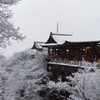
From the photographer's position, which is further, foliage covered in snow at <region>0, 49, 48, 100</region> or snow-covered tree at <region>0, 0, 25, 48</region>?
foliage covered in snow at <region>0, 49, 48, 100</region>

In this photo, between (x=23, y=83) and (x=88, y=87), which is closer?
(x=88, y=87)

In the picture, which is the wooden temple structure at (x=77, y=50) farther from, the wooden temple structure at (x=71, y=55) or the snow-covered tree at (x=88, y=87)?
the snow-covered tree at (x=88, y=87)

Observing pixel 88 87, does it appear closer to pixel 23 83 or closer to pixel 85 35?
pixel 23 83

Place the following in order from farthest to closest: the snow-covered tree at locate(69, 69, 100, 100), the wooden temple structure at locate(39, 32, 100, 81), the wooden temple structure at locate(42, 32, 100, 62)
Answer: the wooden temple structure at locate(42, 32, 100, 62) < the wooden temple structure at locate(39, 32, 100, 81) < the snow-covered tree at locate(69, 69, 100, 100)

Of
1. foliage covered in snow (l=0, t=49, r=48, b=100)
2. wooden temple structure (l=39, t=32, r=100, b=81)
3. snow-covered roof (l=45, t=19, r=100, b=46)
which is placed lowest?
foliage covered in snow (l=0, t=49, r=48, b=100)

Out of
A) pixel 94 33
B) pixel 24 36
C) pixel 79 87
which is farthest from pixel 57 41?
pixel 24 36

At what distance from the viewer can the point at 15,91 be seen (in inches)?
671

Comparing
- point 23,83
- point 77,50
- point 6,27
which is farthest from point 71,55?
point 6,27

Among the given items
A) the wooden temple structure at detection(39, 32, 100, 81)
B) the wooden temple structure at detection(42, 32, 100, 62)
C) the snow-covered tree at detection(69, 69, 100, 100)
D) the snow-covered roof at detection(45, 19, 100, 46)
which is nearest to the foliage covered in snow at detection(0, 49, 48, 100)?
the wooden temple structure at detection(39, 32, 100, 81)

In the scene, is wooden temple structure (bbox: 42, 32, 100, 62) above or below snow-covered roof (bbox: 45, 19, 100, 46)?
below

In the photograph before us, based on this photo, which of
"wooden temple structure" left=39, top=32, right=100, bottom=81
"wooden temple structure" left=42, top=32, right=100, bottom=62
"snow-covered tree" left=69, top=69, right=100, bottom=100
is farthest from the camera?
"wooden temple structure" left=42, top=32, right=100, bottom=62

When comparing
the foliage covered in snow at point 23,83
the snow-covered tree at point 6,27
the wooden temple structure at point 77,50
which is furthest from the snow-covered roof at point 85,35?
the snow-covered tree at point 6,27

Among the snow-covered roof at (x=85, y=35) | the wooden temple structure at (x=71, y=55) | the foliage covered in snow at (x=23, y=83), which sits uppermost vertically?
the snow-covered roof at (x=85, y=35)

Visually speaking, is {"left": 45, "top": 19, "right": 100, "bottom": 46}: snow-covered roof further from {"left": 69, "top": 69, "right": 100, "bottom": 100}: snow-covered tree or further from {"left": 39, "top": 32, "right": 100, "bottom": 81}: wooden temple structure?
{"left": 69, "top": 69, "right": 100, "bottom": 100}: snow-covered tree
